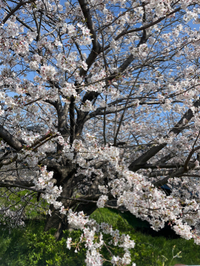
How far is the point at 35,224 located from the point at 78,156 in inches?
139

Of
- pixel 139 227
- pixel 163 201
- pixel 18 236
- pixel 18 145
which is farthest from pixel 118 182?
pixel 139 227

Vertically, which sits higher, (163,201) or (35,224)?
(163,201)

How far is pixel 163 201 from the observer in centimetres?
276

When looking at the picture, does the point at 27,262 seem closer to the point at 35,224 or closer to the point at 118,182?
the point at 118,182

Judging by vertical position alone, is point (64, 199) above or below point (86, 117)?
below

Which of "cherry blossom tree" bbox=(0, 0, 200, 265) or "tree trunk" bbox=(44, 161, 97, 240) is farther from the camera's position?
"tree trunk" bbox=(44, 161, 97, 240)

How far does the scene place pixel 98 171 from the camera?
174 inches

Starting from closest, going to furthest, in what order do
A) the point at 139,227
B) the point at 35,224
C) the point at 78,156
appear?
the point at 78,156 → the point at 35,224 → the point at 139,227

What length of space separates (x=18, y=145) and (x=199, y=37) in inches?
180

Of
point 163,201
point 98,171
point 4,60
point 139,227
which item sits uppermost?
point 4,60

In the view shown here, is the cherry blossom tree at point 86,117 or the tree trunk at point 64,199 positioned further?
the tree trunk at point 64,199

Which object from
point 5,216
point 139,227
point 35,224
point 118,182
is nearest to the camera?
point 118,182

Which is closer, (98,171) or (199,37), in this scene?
(98,171)

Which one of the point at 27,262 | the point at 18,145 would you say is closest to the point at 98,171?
the point at 18,145
